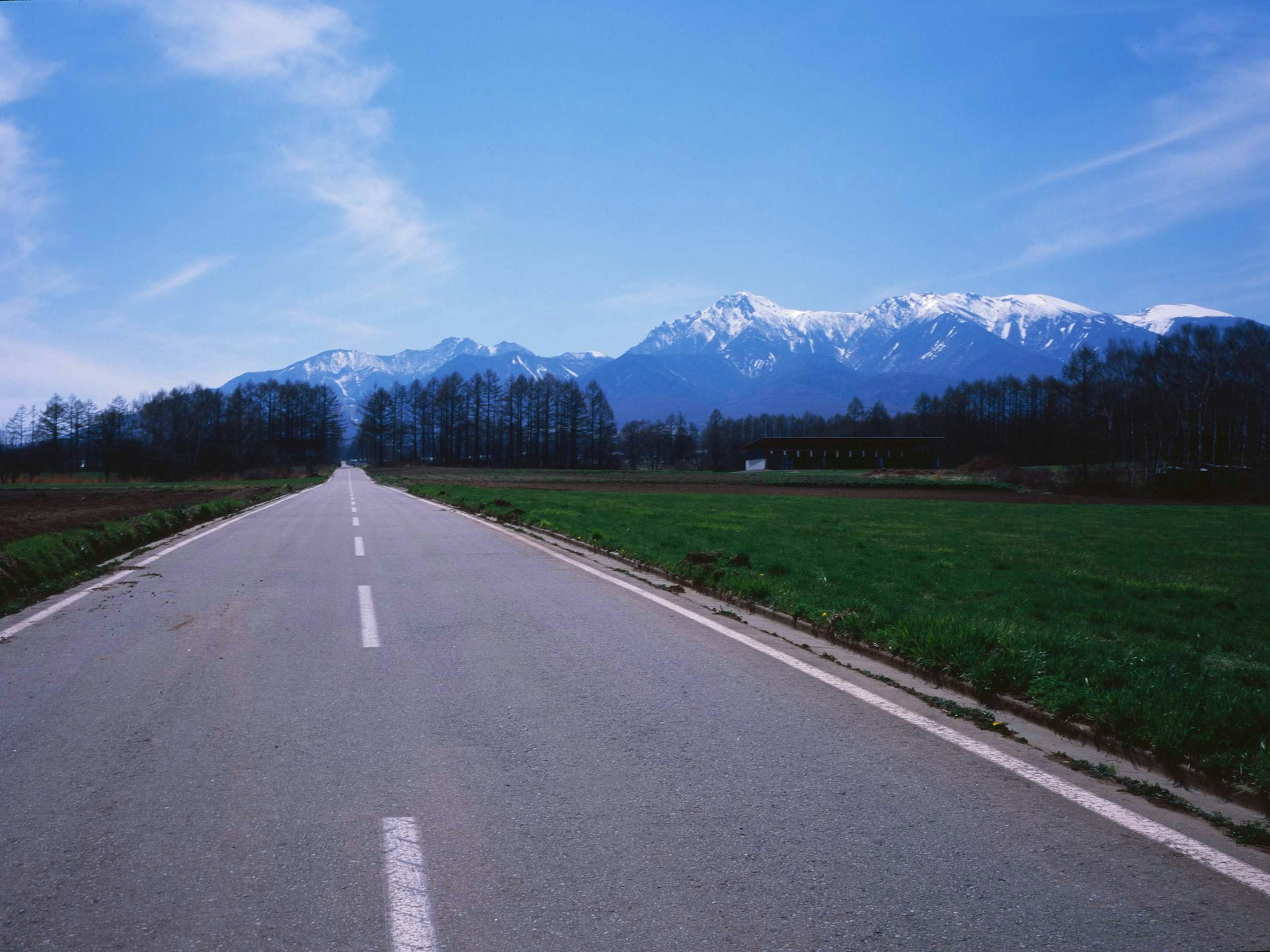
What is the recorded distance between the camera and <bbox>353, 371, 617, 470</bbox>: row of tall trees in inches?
5108

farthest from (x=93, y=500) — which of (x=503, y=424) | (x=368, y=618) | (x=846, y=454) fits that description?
(x=503, y=424)

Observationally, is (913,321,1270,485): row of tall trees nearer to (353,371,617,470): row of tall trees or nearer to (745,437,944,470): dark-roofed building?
(745,437,944,470): dark-roofed building

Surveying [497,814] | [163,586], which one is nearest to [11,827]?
[497,814]

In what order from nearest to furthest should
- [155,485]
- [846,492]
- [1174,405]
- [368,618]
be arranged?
[368,618]
[846,492]
[155,485]
[1174,405]

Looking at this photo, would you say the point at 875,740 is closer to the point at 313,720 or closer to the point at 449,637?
the point at 313,720

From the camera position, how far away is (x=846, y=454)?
341 feet

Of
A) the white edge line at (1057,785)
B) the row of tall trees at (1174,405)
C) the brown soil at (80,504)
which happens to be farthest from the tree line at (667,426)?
the white edge line at (1057,785)

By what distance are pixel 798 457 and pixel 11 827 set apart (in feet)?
337

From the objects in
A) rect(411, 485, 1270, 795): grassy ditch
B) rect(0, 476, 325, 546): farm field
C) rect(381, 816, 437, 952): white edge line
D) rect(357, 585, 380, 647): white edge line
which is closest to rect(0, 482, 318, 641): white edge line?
rect(0, 476, 325, 546): farm field

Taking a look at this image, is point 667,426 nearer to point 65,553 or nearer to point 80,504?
point 80,504

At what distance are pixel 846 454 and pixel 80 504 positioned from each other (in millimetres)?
88774

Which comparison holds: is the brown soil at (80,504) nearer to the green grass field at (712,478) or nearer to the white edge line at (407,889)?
the white edge line at (407,889)

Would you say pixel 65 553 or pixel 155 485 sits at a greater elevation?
pixel 65 553

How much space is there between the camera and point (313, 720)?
16.8 feet
